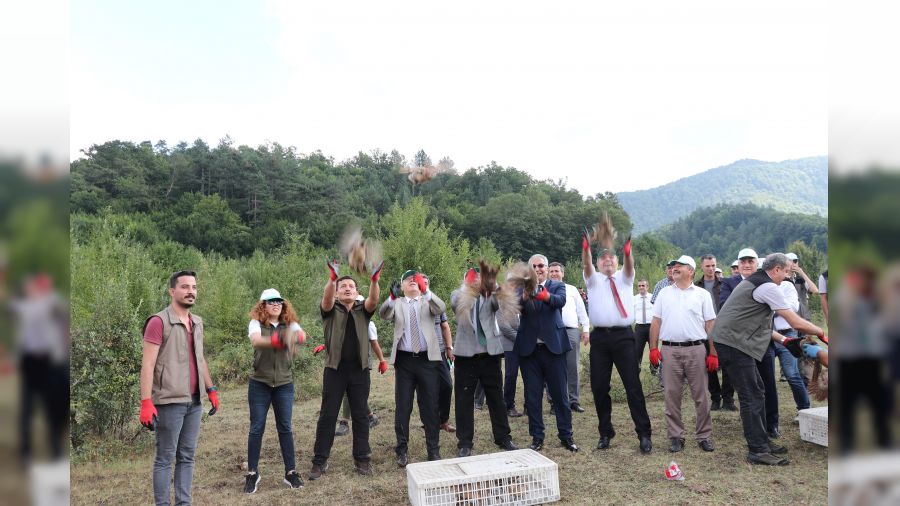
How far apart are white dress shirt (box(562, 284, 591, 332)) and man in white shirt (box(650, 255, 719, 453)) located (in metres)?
1.90

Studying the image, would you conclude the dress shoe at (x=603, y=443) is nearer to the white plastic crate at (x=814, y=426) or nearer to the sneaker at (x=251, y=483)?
the white plastic crate at (x=814, y=426)

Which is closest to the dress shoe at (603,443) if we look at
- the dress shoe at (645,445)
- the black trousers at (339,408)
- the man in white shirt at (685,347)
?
the dress shoe at (645,445)

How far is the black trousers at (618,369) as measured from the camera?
572 cm

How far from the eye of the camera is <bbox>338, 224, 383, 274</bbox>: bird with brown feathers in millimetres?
5953

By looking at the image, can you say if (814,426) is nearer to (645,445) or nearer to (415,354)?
(645,445)

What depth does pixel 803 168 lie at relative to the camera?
182 meters

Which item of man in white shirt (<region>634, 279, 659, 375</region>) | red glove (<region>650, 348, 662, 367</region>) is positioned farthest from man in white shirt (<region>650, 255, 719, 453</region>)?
man in white shirt (<region>634, 279, 659, 375</region>)

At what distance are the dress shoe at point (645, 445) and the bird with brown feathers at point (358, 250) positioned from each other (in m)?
3.22

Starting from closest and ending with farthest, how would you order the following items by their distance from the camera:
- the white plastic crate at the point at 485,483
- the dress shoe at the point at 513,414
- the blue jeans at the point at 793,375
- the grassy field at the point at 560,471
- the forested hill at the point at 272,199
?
the white plastic crate at the point at 485,483, the grassy field at the point at 560,471, the blue jeans at the point at 793,375, the dress shoe at the point at 513,414, the forested hill at the point at 272,199

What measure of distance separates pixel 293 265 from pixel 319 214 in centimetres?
2278

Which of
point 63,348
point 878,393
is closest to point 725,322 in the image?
point 878,393

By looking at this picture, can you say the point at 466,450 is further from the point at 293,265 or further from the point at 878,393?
the point at 293,265

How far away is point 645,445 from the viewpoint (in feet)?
18.4

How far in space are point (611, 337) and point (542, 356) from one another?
73 cm
